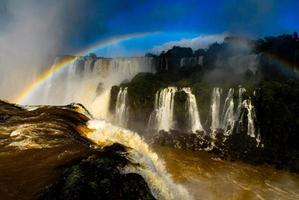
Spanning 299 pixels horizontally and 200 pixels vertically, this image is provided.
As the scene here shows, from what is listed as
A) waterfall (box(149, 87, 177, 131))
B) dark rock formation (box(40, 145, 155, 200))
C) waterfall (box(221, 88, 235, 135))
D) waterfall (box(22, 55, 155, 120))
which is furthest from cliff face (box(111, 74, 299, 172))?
dark rock formation (box(40, 145, 155, 200))

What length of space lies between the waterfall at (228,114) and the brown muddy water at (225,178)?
12.6 ft

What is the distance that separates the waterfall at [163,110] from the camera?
107 feet

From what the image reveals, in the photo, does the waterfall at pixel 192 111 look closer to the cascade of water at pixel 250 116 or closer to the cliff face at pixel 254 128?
the cliff face at pixel 254 128

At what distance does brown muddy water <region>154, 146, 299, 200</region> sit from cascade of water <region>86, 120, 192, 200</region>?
3.02m

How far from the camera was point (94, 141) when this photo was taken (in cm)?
1403

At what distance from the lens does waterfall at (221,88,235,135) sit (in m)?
29.2

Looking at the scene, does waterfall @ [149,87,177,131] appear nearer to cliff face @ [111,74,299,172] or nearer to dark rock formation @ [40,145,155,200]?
cliff face @ [111,74,299,172]

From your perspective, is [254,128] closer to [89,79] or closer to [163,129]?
[163,129]

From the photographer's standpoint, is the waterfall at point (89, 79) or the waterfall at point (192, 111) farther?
the waterfall at point (89, 79)

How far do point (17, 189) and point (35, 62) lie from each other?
48128 mm

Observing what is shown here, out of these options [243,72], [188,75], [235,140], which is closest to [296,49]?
[243,72]

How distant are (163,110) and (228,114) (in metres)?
6.50

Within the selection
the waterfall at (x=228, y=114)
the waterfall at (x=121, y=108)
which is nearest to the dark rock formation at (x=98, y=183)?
the waterfall at (x=228, y=114)

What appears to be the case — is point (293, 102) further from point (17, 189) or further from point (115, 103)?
point (17, 189)
